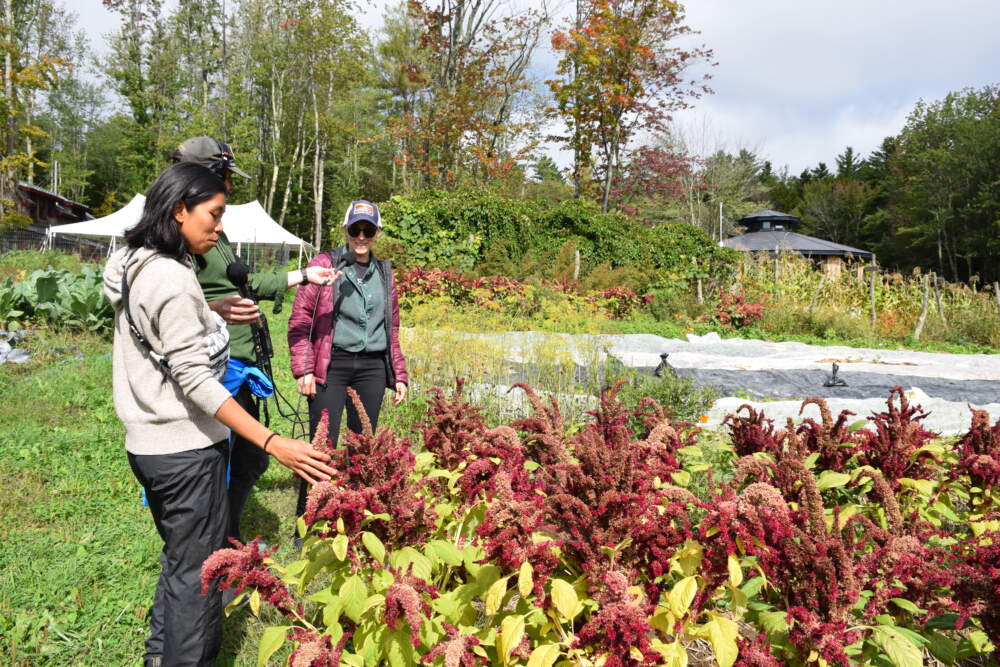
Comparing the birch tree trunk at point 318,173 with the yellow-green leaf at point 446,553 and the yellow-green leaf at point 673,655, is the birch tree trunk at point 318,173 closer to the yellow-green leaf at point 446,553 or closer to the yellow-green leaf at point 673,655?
the yellow-green leaf at point 446,553

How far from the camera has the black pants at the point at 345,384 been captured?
10.5 feet

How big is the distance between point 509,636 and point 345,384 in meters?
2.18

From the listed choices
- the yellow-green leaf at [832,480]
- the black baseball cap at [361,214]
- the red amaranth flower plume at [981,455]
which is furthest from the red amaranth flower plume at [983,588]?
the black baseball cap at [361,214]

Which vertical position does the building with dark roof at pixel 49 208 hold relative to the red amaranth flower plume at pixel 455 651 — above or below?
above

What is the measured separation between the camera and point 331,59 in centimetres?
2797

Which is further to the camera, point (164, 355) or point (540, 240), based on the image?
point (540, 240)

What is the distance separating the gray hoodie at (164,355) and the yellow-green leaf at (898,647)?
1.70 metres

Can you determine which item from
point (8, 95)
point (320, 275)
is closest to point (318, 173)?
point (8, 95)

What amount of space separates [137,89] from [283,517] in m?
38.1

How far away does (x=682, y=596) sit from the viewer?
1.26 m

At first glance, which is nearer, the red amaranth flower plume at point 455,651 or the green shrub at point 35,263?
the red amaranth flower plume at point 455,651

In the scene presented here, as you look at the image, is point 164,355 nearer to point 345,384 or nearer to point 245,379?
point 245,379

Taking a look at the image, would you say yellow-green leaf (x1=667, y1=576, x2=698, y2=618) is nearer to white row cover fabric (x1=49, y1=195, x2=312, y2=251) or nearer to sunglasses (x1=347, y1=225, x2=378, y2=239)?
sunglasses (x1=347, y1=225, x2=378, y2=239)

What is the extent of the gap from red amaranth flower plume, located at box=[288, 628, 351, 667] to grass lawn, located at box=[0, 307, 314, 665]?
1.18m
